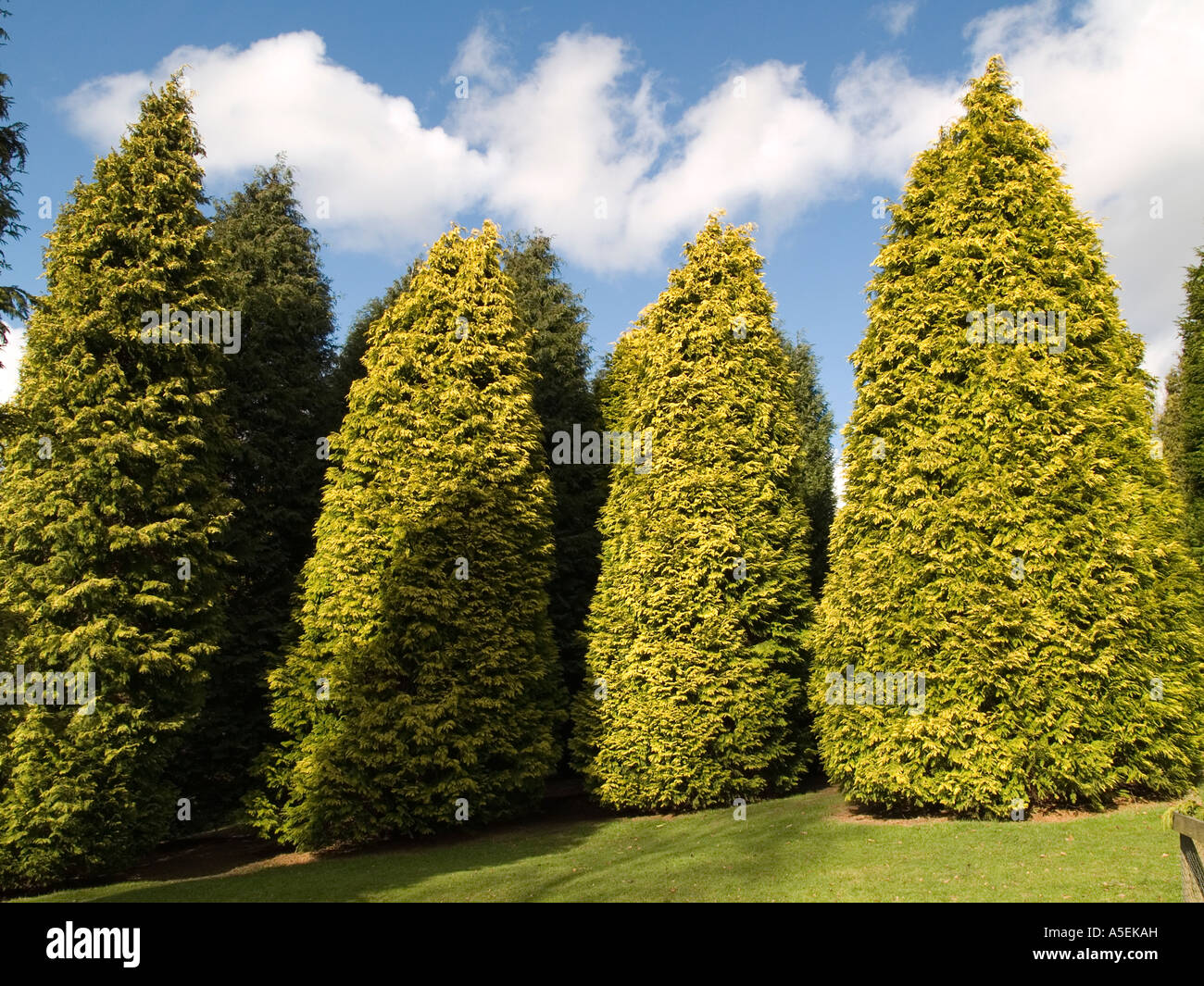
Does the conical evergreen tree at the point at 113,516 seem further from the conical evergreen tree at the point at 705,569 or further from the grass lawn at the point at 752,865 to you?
the conical evergreen tree at the point at 705,569

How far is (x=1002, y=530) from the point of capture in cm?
1168

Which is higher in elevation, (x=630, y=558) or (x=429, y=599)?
(x=630, y=558)

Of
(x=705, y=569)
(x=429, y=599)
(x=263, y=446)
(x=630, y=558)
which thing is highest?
(x=263, y=446)

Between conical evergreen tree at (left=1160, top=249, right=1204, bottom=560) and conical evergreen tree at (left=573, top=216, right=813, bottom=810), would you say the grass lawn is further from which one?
conical evergreen tree at (left=1160, top=249, right=1204, bottom=560)

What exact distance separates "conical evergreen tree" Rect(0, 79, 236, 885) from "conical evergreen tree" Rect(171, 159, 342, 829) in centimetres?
139

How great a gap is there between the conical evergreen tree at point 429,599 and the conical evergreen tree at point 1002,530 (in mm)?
5708

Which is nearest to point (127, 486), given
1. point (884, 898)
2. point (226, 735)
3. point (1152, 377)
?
point (226, 735)

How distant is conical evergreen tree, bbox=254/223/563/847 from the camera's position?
13211mm

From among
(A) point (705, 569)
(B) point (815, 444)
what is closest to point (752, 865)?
(A) point (705, 569)

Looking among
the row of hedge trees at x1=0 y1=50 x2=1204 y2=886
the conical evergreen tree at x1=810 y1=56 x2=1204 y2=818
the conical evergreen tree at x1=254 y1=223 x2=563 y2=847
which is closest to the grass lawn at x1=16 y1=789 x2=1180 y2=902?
the row of hedge trees at x1=0 y1=50 x2=1204 y2=886

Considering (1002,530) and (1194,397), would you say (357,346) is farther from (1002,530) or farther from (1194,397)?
(1194,397)

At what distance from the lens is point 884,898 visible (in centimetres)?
Result: 787

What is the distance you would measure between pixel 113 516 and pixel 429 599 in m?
5.31

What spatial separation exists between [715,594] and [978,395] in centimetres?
563
